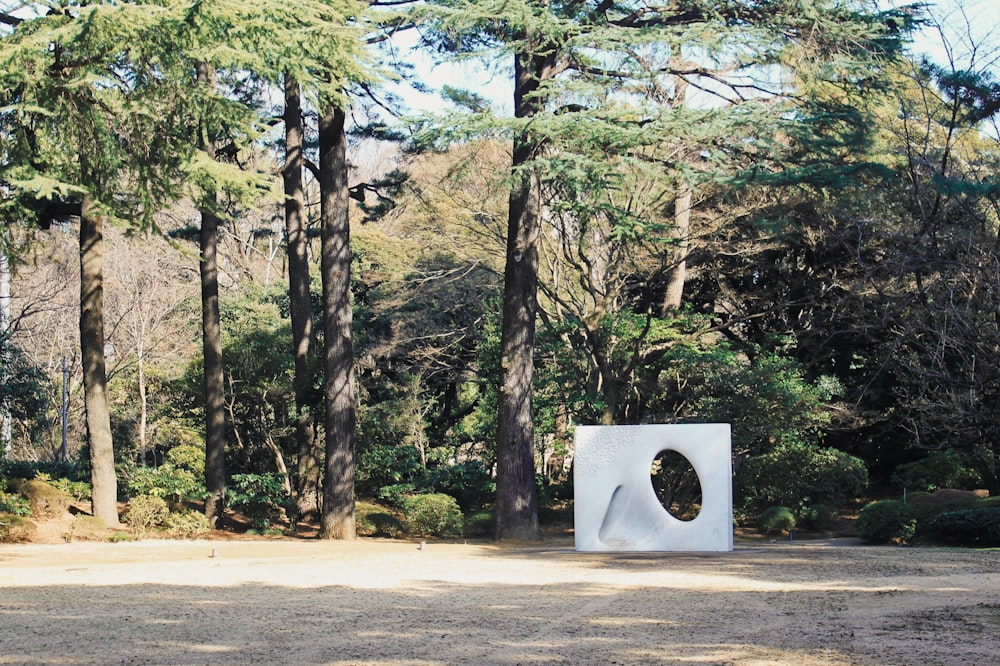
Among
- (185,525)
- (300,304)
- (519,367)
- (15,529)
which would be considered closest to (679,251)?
(519,367)

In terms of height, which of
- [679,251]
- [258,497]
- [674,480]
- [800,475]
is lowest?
[258,497]

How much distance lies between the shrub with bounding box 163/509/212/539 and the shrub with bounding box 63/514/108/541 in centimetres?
103

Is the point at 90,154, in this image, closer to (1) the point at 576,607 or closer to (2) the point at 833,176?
(1) the point at 576,607

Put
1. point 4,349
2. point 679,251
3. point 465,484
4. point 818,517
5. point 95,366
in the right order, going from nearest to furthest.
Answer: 1. point 95,366
2. point 818,517
3. point 679,251
4. point 465,484
5. point 4,349

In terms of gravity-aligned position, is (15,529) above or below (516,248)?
below

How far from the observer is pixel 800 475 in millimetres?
20922

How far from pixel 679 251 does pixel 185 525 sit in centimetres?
1096

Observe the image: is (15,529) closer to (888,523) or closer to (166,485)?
(166,485)

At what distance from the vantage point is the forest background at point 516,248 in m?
12.0

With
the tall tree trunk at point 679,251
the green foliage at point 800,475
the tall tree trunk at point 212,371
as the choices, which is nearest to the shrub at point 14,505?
the tall tree trunk at point 212,371

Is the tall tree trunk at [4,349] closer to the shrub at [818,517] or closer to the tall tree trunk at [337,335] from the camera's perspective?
the tall tree trunk at [337,335]

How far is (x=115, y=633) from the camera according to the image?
723 cm

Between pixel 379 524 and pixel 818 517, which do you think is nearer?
pixel 379 524

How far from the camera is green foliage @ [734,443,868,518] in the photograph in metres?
20.9
